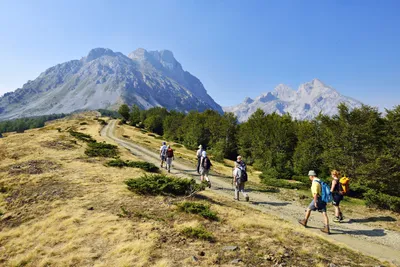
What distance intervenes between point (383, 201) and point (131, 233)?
56.5 ft

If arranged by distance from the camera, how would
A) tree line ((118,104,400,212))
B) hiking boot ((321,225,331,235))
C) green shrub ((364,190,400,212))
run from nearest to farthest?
hiking boot ((321,225,331,235)) < green shrub ((364,190,400,212)) < tree line ((118,104,400,212))

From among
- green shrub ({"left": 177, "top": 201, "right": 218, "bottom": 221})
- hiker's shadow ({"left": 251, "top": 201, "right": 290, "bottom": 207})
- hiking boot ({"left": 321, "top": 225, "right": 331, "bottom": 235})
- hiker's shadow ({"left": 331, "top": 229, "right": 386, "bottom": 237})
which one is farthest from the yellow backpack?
green shrub ({"left": 177, "top": 201, "right": 218, "bottom": 221})

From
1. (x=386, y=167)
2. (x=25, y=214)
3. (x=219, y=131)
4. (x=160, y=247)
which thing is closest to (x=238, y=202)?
(x=160, y=247)

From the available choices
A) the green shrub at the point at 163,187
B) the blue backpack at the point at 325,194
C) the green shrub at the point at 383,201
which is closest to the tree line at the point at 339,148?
the green shrub at the point at 383,201

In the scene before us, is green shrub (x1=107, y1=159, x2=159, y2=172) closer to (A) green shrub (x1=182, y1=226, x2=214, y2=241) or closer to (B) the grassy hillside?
(B) the grassy hillside

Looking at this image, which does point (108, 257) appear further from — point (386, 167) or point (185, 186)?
point (386, 167)

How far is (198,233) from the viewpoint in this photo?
9719mm

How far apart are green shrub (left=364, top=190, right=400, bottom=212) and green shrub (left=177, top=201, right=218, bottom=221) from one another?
1288 cm

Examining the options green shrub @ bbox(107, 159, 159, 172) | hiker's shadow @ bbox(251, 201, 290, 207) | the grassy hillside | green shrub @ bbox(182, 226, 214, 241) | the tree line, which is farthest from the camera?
the tree line

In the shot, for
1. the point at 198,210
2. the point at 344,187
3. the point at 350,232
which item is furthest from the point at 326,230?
the point at 198,210

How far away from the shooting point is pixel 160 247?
8.89 m

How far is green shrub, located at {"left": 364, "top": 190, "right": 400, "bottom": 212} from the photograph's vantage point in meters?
16.0

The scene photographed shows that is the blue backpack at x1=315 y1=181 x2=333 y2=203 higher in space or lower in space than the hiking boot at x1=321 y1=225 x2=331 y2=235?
higher

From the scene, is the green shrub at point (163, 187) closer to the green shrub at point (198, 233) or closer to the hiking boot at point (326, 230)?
the green shrub at point (198, 233)
